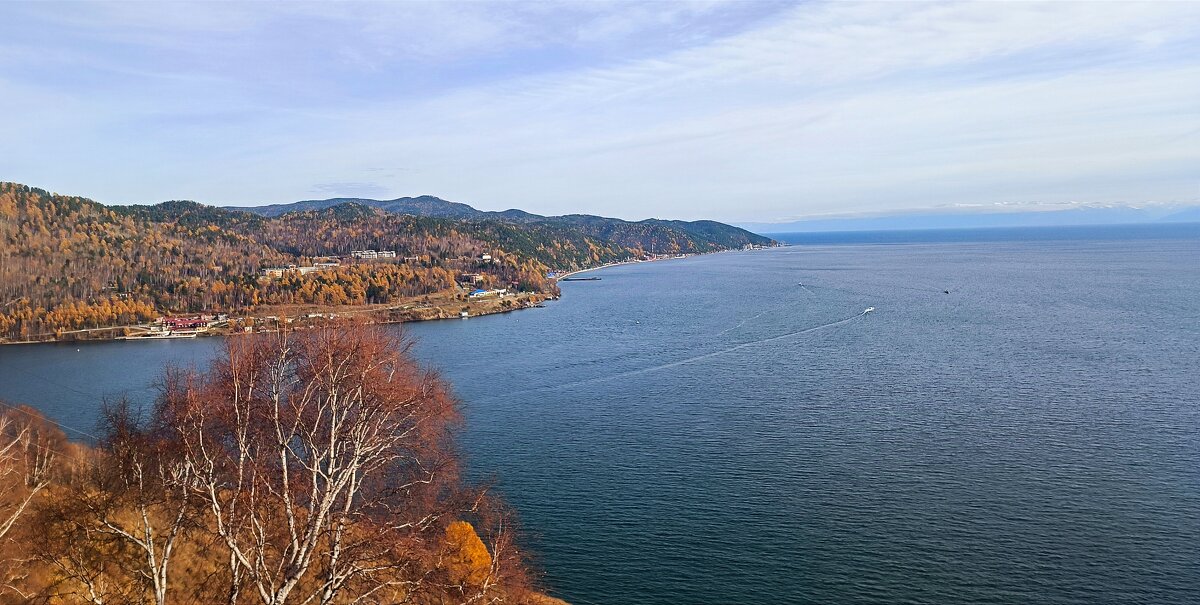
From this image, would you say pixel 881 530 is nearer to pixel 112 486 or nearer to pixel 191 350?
pixel 112 486

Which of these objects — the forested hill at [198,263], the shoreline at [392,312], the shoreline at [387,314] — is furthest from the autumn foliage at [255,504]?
the forested hill at [198,263]

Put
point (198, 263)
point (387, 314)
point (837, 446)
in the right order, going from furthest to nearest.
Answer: point (198, 263) < point (387, 314) < point (837, 446)

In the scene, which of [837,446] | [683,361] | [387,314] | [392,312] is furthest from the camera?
[392,312]

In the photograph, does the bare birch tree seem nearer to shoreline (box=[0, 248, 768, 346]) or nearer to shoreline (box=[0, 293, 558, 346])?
shoreline (box=[0, 293, 558, 346])

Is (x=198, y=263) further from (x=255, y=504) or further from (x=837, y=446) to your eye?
(x=255, y=504)

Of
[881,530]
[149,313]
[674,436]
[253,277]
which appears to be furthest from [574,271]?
[881,530]

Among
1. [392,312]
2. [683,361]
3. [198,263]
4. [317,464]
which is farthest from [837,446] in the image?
[198,263]

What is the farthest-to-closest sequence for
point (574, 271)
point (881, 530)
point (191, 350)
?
point (574, 271), point (191, 350), point (881, 530)
